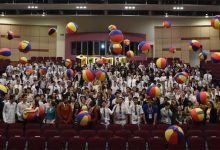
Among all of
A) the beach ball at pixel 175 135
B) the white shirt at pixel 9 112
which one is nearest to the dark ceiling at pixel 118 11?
the white shirt at pixel 9 112

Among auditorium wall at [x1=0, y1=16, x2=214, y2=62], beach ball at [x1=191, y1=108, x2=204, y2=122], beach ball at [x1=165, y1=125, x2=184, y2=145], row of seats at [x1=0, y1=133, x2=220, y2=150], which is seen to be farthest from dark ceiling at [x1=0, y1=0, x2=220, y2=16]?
beach ball at [x1=165, y1=125, x2=184, y2=145]

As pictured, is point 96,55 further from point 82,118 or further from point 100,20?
point 82,118

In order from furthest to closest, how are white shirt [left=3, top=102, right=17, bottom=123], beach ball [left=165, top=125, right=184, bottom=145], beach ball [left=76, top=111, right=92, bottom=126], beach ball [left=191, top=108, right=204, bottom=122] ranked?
1. white shirt [left=3, top=102, right=17, bottom=123]
2. beach ball [left=191, top=108, right=204, bottom=122]
3. beach ball [left=76, top=111, right=92, bottom=126]
4. beach ball [left=165, top=125, right=184, bottom=145]

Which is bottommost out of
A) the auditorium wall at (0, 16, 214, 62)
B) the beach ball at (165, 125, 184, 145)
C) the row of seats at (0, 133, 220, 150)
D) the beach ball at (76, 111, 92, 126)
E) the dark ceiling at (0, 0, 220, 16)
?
the row of seats at (0, 133, 220, 150)

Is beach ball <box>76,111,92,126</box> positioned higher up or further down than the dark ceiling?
further down

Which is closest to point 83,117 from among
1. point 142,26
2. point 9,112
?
point 9,112

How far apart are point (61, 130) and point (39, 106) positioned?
4.19ft

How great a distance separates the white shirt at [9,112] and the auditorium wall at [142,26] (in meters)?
16.8

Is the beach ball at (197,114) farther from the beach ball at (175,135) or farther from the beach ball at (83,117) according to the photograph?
the beach ball at (83,117)

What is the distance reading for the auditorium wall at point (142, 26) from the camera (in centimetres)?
2711

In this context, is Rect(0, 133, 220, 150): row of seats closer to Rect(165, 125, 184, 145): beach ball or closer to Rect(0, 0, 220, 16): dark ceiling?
Rect(165, 125, 184, 145): beach ball

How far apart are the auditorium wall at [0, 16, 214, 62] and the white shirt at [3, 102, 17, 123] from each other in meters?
16.8

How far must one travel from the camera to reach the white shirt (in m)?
11.0

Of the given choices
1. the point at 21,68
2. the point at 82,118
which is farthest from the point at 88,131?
the point at 21,68
